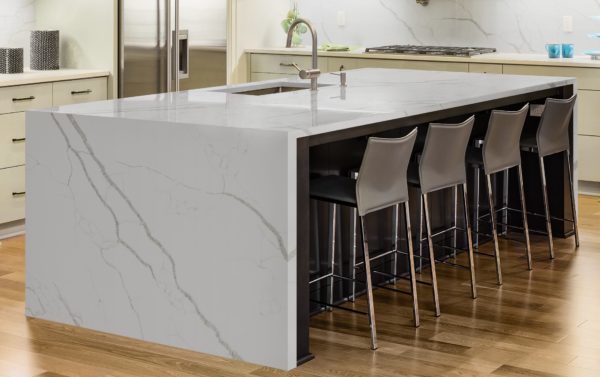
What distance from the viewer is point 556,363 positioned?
4.14 m

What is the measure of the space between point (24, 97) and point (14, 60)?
407 mm

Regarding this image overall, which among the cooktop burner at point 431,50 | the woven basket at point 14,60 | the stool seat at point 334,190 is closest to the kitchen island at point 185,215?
the stool seat at point 334,190

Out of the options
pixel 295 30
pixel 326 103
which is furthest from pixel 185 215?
pixel 295 30

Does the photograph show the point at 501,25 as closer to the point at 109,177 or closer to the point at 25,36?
the point at 25,36

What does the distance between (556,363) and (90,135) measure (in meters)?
2.10

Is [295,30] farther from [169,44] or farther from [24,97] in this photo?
[24,97]

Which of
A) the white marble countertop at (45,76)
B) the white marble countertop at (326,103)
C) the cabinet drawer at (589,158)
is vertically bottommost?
the cabinet drawer at (589,158)

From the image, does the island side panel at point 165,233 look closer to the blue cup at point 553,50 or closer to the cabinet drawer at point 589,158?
the cabinet drawer at point 589,158

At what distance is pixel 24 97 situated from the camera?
20.9ft

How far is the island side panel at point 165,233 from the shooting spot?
4.05 meters

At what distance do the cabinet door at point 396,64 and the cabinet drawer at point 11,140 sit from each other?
301cm

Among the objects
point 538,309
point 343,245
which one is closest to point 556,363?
point 538,309

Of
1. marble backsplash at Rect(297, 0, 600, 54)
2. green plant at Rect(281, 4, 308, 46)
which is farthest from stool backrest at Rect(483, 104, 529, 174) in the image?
green plant at Rect(281, 4, 308, 46)

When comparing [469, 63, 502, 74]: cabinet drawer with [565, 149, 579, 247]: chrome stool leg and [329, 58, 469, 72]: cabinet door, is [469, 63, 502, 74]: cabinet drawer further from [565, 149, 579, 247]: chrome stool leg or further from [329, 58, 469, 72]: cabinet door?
[565, 149, 579, 247]: chrome stool leg
